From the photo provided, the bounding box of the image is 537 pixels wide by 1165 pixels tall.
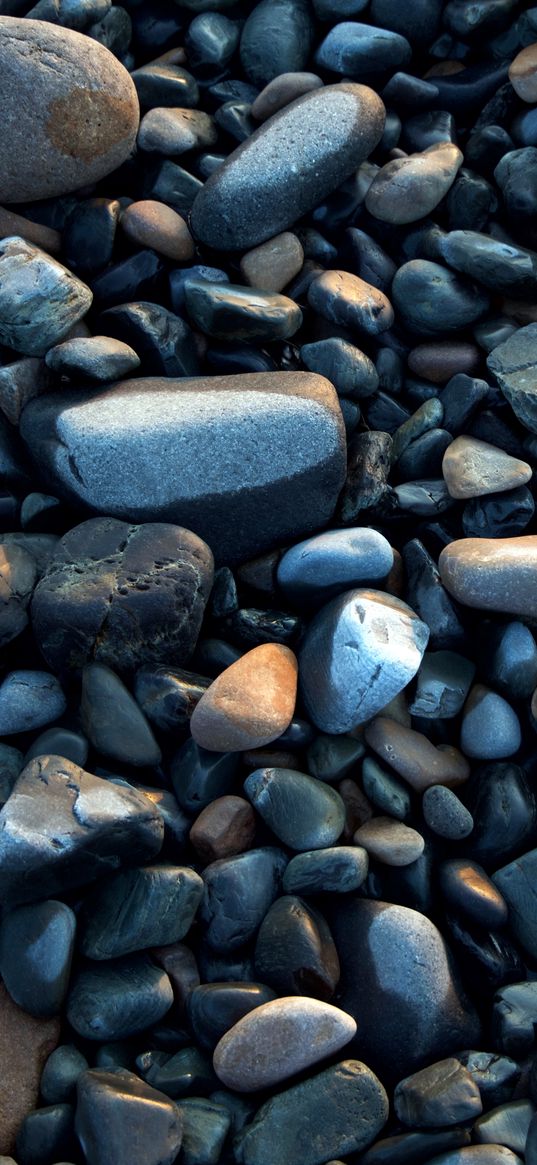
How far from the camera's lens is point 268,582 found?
278cm

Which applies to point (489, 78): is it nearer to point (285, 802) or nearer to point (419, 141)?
point (419, 141)

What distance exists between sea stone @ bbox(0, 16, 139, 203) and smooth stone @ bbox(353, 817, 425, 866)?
2270 millimetres

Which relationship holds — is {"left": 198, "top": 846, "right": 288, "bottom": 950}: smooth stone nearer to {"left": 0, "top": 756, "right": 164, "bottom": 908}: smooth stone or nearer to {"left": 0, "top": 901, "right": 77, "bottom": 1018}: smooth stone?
{"left": 0, "top": 756, "right": 164, "bottom": 908}: smooth stone

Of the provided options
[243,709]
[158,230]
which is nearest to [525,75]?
[158,230]

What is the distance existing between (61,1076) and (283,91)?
3.13 m

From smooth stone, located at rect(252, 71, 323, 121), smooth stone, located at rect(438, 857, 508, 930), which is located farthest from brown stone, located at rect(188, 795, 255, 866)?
smooth stone, located at rect(252, 71, 323, 121)

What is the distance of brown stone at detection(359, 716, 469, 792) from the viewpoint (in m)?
2.47

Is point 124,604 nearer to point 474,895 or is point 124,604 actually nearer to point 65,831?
point 65,831

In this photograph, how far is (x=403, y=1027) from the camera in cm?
220

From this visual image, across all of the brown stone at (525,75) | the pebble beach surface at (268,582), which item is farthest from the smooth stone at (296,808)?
the brown stone at (525,75)

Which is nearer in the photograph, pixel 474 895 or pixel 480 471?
pixel 474 895

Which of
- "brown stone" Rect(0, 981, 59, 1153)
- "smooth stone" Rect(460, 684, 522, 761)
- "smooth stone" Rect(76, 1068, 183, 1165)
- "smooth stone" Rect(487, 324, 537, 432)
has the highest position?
"smooth stone" Rect(487, 324, 537, 432)

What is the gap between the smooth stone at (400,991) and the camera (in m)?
2.19

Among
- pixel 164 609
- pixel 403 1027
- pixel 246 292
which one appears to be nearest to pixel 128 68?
pixel 246 292
